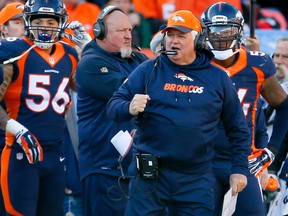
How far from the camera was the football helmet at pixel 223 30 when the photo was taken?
7301 millimetres

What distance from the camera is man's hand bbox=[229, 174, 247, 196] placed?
660cm

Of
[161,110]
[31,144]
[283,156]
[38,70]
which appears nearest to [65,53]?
[38,70]

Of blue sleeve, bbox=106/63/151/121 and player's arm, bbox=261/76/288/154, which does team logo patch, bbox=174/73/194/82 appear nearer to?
blue sleeve, bbox=106/63/151/121

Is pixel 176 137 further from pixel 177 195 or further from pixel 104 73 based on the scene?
pixel 104 73

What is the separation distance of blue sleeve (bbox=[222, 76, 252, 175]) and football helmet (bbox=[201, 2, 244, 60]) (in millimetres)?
652

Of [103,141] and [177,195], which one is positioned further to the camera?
[103,141]

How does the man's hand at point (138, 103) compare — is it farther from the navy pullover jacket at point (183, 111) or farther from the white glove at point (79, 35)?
the white glove at point (79, 35)

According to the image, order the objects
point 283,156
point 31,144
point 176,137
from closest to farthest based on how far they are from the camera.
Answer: point 176,137 < point 31,144 < point 283,156

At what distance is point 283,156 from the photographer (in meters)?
8.70

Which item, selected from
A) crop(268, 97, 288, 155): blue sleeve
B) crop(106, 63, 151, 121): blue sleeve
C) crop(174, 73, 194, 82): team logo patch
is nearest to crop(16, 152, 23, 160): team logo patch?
crop(106, 63, 151, 121): blue sleeve

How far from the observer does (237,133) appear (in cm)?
672

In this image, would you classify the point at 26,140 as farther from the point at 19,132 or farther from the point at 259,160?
the point at 259,160

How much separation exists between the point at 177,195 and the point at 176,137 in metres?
0.37

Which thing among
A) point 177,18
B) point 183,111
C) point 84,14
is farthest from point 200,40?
point 84,14
